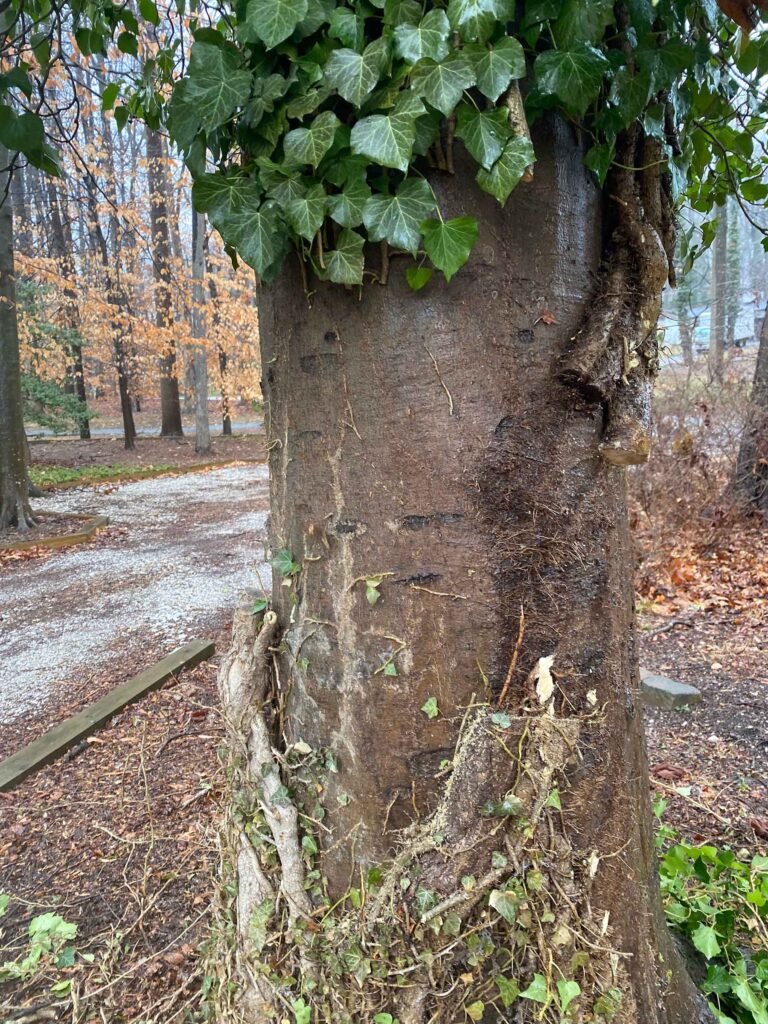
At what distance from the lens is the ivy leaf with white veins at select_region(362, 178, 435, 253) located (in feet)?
3.34

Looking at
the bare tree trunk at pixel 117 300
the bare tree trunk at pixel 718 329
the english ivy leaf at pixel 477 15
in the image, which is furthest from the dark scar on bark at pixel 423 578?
the bare tree trunk at pixel 117 300

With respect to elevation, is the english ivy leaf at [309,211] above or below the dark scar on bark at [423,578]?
above

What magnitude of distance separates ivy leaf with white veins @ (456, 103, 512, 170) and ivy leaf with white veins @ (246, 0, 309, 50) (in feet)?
0.92

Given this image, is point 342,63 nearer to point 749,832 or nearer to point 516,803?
point 516,803

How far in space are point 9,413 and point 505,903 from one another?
935 centimetres

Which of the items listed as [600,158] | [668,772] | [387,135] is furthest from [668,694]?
[387,135]

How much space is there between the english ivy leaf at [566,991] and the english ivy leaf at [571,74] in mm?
1467

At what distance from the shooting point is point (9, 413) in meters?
8.65

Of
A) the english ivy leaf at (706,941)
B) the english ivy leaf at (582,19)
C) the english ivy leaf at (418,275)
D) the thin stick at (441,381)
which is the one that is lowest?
the english ivy leaf at (706,941)

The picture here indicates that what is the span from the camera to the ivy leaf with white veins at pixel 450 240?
1012 mm

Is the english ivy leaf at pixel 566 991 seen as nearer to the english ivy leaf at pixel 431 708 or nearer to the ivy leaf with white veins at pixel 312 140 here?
the english ivy leaf at pixel 431 708

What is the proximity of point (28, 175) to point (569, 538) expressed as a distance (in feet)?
68.5

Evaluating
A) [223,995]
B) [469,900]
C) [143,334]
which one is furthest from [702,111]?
[143,334]

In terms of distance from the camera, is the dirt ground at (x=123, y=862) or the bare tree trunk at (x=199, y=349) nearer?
the dirt ground at (x=123, y=862)
